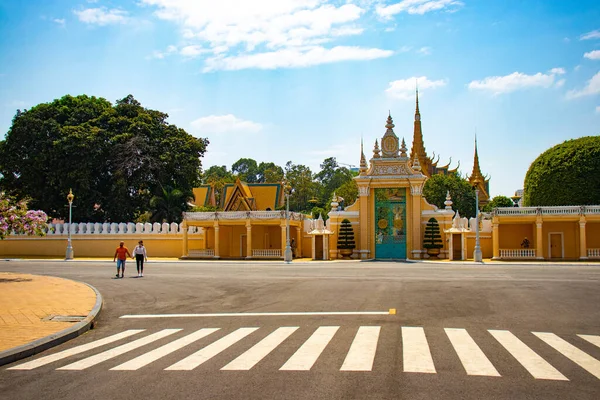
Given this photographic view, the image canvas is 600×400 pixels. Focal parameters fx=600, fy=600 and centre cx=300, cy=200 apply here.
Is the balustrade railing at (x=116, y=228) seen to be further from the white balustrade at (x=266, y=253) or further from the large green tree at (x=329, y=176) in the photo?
the large green tree at (x=329, y=176)

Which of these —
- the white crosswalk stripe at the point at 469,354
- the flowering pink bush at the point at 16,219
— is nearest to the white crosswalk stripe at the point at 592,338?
the white crosswalk stripe at the point at 469,354

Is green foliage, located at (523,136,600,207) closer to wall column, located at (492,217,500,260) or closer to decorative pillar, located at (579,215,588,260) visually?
decorative pillar, located at (579,215,588,260)

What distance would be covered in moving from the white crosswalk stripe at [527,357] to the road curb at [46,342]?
8.11 meters

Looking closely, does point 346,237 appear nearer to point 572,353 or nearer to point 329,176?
point 572,353

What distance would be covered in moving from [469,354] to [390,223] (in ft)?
121

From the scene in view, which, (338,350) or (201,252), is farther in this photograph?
(201,252)

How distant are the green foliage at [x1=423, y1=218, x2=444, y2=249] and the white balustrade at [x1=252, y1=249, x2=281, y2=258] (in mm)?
11481

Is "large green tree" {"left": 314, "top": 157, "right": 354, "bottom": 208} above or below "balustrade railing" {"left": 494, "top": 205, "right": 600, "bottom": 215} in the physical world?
above

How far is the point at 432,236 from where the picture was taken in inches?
1770

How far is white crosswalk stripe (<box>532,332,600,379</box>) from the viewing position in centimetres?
884

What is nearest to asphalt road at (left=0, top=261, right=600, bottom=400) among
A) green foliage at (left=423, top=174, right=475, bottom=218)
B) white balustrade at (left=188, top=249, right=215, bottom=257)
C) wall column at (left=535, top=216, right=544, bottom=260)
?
wall column at (left=535, top=216, right=544, bottom=260)

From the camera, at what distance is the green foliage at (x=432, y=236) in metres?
44.8

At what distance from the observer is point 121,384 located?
315 inches

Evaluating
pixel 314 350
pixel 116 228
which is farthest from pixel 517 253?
pixel 314 350
